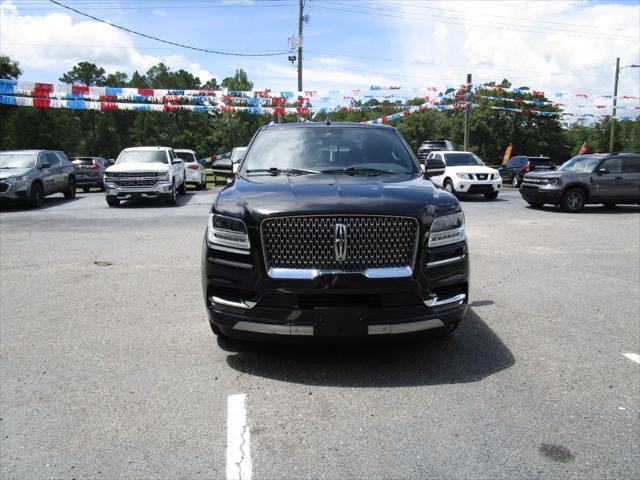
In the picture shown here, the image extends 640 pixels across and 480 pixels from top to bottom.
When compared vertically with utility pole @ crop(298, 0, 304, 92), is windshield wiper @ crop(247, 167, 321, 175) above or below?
below

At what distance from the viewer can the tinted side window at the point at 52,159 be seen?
17.7 metres

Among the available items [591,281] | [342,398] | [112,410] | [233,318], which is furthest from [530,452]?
[591,281]

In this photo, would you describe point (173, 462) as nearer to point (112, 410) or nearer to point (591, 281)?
point (112, 410)

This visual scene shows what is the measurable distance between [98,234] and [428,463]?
32.4 ft

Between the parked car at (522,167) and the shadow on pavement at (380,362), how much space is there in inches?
978

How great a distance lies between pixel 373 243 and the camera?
376 cm

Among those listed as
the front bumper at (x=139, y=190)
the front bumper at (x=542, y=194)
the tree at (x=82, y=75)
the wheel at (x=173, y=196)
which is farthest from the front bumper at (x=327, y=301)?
the tree at (x=82, y=75)

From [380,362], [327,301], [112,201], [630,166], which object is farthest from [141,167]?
[630,166]

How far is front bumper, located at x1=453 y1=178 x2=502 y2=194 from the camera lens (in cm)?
1839

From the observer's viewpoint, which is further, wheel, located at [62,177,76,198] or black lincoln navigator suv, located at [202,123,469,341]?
wheel, located at [62,177,76,198]

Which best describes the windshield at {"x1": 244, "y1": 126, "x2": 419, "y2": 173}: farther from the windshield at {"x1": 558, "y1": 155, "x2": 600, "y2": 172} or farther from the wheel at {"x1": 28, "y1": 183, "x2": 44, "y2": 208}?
the wheel at {"x1": 28, "y1": 183, "x2": 44, "y2": 208}

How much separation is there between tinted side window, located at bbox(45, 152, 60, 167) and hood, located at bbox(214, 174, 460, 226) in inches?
618

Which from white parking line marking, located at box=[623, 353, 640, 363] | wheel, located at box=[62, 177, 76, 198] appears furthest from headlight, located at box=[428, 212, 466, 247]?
wheel, located at box=[62, 177, 76, 198]

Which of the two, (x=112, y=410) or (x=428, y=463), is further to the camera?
(x=112, y=410)
